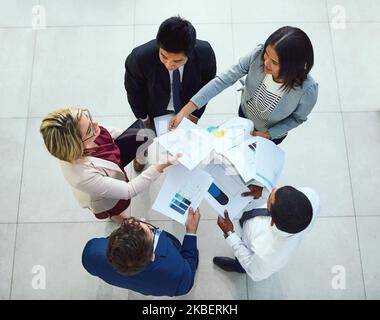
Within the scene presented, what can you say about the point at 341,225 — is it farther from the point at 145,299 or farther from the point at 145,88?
the point at 145,88

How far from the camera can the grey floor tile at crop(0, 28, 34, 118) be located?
3.13 meters

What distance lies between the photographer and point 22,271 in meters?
2.68

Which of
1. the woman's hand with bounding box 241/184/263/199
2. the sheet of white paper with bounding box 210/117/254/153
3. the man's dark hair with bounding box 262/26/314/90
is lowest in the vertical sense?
the woman's hand with bounding box 241/184/263/199

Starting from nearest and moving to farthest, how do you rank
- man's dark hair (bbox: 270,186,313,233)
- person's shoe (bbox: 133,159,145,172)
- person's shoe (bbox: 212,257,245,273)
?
man's dark hair (bbox: 270,186,313,233)
person's shoe (bbox: 212,257,245,273)
person's shoe (bbox: 133,159,145,172)

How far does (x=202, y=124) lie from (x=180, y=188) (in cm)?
112

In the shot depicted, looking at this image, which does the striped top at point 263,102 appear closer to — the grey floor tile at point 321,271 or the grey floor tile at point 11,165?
the grey floor tile at point 321,271

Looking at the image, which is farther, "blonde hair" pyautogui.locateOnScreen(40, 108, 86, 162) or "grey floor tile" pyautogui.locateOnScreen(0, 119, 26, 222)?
"grey floor tile" pyautogui.locateOnScreen(0, 119, 26, 222)

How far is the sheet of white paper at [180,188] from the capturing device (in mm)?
2080

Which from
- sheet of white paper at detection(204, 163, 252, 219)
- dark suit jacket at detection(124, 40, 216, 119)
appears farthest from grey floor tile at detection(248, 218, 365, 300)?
dark suit jacket at detection(124, 40, 216, 119)

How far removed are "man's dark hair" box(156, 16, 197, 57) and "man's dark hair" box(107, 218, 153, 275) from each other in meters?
0.88

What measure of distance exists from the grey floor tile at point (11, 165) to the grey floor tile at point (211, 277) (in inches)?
44.3

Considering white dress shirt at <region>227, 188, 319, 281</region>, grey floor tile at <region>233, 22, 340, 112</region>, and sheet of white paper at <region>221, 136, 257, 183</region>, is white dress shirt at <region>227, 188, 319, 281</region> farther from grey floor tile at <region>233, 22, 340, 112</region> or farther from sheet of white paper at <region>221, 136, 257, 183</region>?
grey floor tile at <region>233, 22, 340, 112</region>

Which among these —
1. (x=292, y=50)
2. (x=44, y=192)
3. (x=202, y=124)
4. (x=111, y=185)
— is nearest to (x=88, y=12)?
(x=202, y=124)

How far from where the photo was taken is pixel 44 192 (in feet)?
9.45
